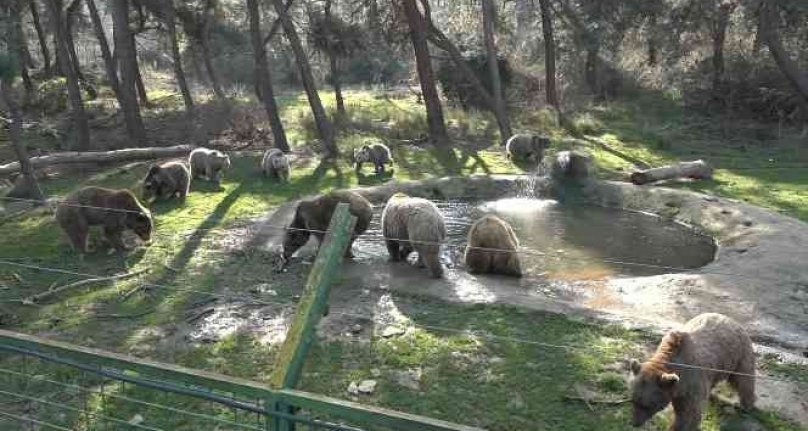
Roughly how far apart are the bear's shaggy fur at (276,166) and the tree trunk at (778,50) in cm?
1481

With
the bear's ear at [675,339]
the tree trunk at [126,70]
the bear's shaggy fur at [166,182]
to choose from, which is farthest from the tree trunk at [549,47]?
the bear's ear at [675,339]

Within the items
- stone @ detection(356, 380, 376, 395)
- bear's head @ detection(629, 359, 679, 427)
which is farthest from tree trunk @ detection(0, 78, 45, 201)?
Result: bear's head @ detection(629, 359, 679, 427)

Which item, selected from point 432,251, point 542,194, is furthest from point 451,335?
point 542,194

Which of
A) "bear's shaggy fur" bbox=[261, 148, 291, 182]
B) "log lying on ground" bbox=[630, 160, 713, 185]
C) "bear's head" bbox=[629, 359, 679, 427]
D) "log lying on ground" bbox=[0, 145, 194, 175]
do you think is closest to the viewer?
"bear's head" bbox=[629, 359, 679, 427]

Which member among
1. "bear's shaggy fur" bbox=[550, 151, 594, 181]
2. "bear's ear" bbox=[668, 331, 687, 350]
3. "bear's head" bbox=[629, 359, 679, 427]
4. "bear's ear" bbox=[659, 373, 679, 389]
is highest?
"bear's shaggy fur" bbox=[550, 151, 594, 181]

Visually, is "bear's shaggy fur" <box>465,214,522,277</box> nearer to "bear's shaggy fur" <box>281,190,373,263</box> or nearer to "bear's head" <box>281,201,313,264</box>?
"bear's shaggy fur" <box>281,190,373,263</box>

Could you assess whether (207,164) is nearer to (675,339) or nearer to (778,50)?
(675,339)

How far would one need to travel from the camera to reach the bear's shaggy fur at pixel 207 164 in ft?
52.2

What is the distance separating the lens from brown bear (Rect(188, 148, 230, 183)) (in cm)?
1590

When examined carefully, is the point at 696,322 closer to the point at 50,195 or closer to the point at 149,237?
the point at 149,237

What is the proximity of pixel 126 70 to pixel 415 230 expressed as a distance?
13.9 m

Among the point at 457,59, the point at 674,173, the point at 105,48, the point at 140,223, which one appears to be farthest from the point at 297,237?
the point at 105,48

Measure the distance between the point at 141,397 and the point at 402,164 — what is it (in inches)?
486

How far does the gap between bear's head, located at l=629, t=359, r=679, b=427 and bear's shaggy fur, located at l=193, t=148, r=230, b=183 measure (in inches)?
488
